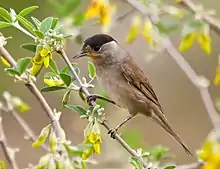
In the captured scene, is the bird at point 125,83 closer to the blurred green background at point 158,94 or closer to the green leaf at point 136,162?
the green leaf at point 136,162

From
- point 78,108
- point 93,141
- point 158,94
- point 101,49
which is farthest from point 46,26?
point 158,94

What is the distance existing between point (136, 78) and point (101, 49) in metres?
0.27

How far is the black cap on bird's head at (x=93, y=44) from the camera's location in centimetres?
297

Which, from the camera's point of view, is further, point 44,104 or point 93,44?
point 93,44

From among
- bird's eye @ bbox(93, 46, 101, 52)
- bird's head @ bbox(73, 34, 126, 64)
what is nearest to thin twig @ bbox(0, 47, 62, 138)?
bird's head @ bbox(73, 34, 126, 64)

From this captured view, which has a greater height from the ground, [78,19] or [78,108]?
[78,19]

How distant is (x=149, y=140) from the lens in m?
7.47

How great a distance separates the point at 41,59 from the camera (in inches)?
79.3

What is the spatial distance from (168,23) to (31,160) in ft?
13.1

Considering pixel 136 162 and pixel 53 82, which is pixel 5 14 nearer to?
pixel 53 82

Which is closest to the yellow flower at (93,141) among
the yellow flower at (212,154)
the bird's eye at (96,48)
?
the yellow flower at (212,154)

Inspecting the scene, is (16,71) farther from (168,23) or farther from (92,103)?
(168,23)

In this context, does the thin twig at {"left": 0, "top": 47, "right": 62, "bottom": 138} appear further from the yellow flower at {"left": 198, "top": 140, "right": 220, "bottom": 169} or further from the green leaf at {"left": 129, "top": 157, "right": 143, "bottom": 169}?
the yellow flower at {"left": 198, "top": 140, "right": 220, "bottom": 169}

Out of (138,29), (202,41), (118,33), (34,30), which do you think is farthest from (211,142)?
(118,33)
